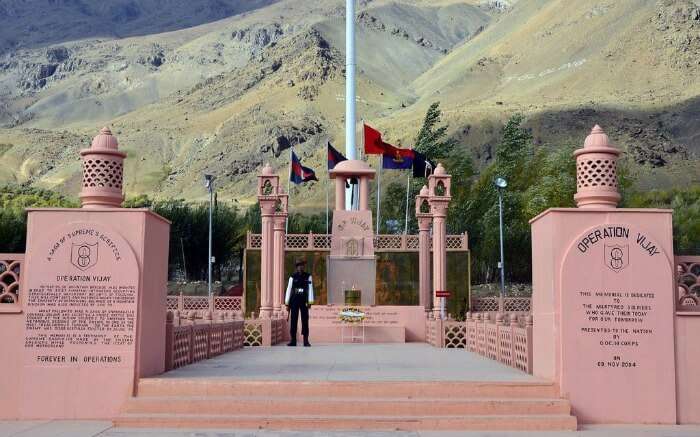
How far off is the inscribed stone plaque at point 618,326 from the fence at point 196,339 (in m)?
5.18

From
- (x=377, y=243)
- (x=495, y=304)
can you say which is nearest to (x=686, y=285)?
(x=377, y=243)

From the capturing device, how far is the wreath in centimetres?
2198

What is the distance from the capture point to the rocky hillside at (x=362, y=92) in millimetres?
91625

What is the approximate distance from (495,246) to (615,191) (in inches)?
1575

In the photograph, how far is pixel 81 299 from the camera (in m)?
9.70

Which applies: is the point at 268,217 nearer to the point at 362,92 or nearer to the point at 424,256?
the point at 424,256

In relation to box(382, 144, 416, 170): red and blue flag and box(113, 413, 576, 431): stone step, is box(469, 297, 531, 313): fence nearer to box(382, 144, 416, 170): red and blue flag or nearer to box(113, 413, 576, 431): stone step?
box(382, 144, 416, 170): red and blue flag

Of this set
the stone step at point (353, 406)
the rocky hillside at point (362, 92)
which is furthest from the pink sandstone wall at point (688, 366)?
the rocky hillside at point (362, 92)

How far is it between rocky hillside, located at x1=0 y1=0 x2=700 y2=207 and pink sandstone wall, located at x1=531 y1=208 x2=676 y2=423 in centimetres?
7195

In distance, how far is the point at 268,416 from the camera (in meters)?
9.04

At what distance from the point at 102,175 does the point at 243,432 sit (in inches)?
144

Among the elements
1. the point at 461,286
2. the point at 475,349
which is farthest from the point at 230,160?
the point at 475,349

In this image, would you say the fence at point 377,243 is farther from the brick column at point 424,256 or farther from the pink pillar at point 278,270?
the pink pillar at point 278,270

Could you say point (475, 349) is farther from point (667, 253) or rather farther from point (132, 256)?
point (132, 256)
